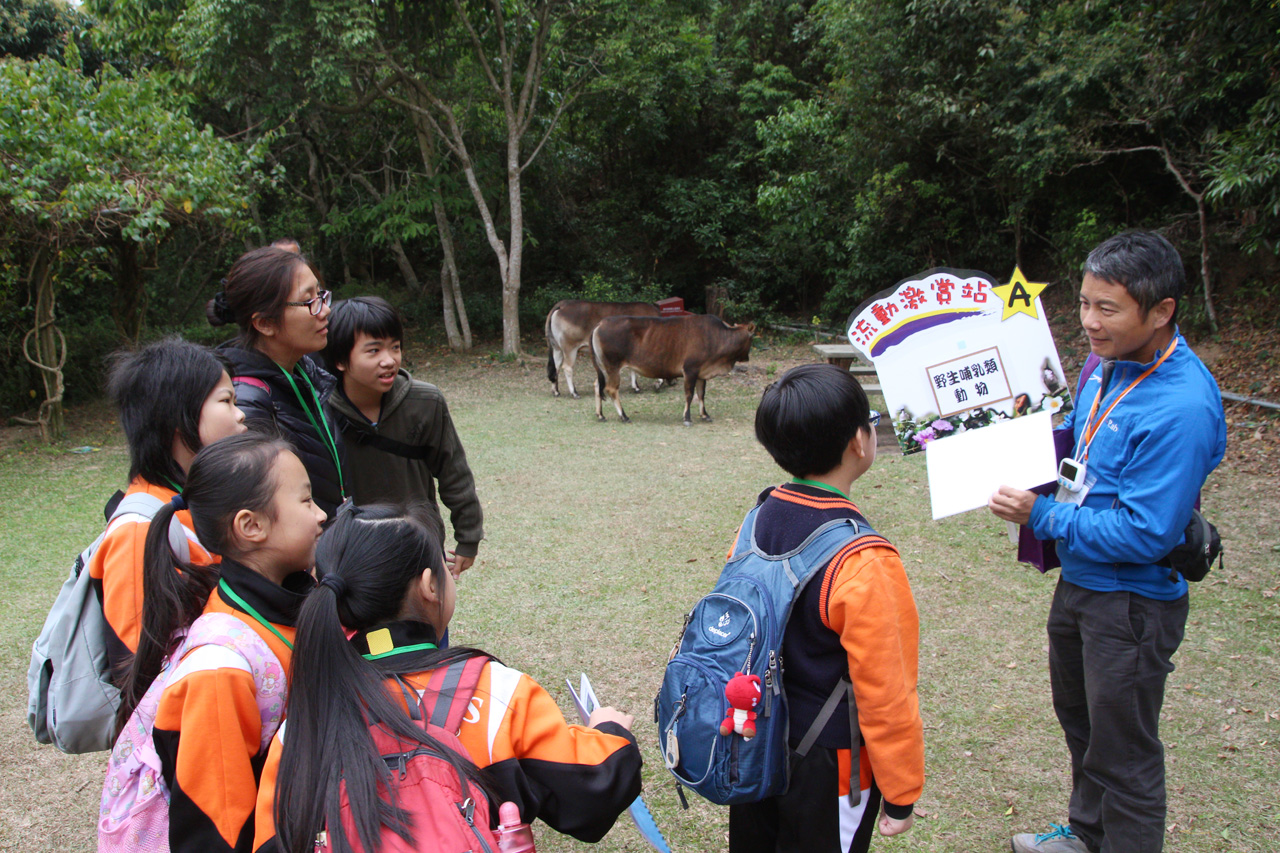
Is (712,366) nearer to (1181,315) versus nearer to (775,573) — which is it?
(1181,315)

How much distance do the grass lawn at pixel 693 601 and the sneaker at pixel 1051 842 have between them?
84 millimetres

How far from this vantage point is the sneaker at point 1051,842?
8.09 feet

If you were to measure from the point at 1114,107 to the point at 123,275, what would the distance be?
1298 cm

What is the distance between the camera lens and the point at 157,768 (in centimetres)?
148

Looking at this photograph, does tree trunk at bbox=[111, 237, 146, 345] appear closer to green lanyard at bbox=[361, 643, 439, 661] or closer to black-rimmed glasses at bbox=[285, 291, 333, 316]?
black-rimmed glasses at bbox=[285, 291, 333, 316]

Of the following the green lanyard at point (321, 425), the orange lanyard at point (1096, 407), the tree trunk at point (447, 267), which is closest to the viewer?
the orange lanyard at point (1096, 407)

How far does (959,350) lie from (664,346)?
795 centimetres

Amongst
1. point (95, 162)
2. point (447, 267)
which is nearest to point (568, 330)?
point (447, 267)

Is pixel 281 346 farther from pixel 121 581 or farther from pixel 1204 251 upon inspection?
pixel 1204 251

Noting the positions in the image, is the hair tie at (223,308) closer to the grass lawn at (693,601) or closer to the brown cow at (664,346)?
the grass lawn at (693,601)

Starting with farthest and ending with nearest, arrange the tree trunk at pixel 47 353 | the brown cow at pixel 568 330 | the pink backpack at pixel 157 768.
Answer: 1. the brown cow at pixel 568 330
2. the tree trunk at pixel 47 353
3. the pink backpack at pixel 157 768

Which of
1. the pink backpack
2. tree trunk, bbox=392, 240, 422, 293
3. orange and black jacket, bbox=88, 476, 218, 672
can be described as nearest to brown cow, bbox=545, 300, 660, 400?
tree trunk, bbox=392, 240, 422, 293

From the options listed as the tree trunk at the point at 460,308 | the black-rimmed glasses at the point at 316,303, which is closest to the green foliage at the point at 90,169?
the tree trunk at the point at 460,308

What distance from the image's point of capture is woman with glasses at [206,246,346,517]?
7.89 feet
